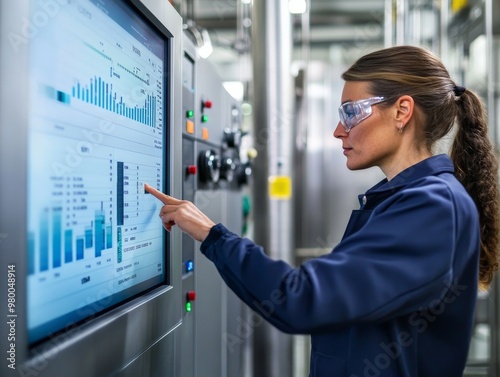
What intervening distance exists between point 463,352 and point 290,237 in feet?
4.94

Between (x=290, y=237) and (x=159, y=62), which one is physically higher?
(x=159, y=62)

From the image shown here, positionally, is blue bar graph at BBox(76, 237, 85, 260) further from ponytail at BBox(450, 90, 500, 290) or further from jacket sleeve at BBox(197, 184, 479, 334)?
ponytail at BBox(450, 90, 500, 290)

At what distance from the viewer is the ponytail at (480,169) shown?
1128 mm

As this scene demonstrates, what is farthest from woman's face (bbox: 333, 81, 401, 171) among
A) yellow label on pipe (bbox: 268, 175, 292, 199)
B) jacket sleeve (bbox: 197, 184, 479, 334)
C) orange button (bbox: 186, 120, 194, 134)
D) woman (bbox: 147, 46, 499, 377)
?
yellow label on pipe (bbox: 268, 175, 292, 199)

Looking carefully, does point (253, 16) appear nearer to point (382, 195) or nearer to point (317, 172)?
point (317, 172)

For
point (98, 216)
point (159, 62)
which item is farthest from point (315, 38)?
point (98, 216)

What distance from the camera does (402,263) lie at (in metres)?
0.80

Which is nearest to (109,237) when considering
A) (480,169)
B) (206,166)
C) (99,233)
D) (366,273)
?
(99,233)

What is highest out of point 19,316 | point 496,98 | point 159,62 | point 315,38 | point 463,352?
point 315,38

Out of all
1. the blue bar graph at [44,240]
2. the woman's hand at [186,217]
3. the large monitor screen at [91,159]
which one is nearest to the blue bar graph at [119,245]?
the large monitor screen at [91,159]

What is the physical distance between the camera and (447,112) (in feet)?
3.47

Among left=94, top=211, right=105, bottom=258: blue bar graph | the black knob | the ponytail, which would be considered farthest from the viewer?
the black knob

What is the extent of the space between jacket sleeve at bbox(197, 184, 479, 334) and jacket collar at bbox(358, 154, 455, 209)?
0.40ft

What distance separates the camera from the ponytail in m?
1.13
